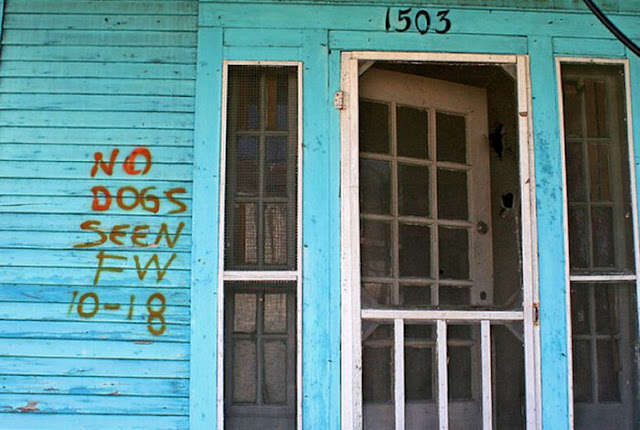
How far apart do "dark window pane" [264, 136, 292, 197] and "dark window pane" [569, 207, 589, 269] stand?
1.36 metres

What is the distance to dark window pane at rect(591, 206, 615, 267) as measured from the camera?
3170 mm

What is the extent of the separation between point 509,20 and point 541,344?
1544 millimetres

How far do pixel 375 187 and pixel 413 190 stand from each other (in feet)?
0.66

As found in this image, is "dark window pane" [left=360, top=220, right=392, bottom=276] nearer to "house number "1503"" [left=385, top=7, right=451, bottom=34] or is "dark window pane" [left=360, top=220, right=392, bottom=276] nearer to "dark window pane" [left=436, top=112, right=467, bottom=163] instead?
"dark window pane" [left=436, top=112, right=467, bottom=163]

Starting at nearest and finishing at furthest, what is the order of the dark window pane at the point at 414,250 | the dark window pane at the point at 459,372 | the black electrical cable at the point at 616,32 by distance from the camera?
1. the black electrical cable at the point at 616,32
2. the dark window pane at the point at 459,372
3. the dark window pane at the point at 414,250

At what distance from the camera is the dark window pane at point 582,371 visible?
3090 millimetres

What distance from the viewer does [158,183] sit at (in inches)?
122

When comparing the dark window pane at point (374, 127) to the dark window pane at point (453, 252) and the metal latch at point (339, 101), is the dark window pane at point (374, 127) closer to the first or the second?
the metal latch at point (339, 101)

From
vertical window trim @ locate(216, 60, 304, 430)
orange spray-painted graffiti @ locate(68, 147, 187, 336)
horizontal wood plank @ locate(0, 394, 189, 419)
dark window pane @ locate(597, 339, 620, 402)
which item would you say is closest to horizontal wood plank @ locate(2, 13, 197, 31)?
vertical window trim @ locate(216, 60, 304, 430)

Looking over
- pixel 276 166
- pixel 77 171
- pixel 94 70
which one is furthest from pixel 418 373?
pixel 94 70

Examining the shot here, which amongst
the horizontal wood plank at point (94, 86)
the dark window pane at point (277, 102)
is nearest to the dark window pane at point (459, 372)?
the dark window pane at point (277, 102)

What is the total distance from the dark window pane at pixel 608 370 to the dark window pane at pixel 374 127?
4.52 feet

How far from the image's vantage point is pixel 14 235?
308 centimetres

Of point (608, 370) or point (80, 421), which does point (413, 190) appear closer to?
point (608, 370)
